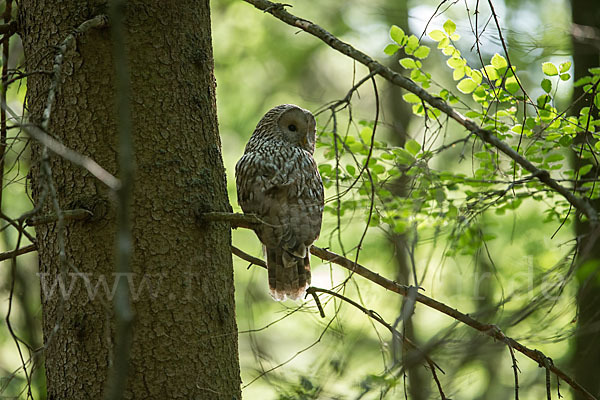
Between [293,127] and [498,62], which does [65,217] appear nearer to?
[293,127]

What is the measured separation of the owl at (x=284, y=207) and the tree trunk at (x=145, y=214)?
0.66 metres

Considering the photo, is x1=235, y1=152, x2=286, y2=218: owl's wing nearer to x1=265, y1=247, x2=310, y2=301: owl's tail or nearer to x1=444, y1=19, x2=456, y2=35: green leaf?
x1=265, y1=247, x2=310, y2=301: owl's tail

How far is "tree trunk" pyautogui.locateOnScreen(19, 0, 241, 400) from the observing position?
2.42 meters

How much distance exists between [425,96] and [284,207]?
1263mm

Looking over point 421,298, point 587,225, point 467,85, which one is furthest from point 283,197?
point 587,225

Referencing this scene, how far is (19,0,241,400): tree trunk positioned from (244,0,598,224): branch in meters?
0.50

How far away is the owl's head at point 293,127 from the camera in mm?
3930

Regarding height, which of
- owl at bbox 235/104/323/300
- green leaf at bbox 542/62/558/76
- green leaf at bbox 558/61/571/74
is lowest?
owl at bbox 235/104/323/300

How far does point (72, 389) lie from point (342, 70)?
833 cm

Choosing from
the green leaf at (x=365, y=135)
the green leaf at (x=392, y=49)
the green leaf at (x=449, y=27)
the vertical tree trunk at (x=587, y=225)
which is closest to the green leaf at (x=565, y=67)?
the vertical tree trunk at (x=587, y=225)

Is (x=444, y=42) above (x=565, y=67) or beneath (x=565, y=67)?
above

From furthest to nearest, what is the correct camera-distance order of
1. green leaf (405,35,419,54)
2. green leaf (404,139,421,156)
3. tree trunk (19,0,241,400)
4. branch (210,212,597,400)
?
green leaf (404,139,421,156), green leaf (405,35,419,54), branch (210,212,597,400), tree trunk (19,0,241,400)

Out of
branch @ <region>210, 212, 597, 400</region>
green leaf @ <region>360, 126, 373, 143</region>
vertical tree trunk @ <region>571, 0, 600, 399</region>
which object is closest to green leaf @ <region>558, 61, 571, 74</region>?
vertical tree trunk @ <region>571, 0, 600, 399</region>

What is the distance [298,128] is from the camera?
3975 mm
